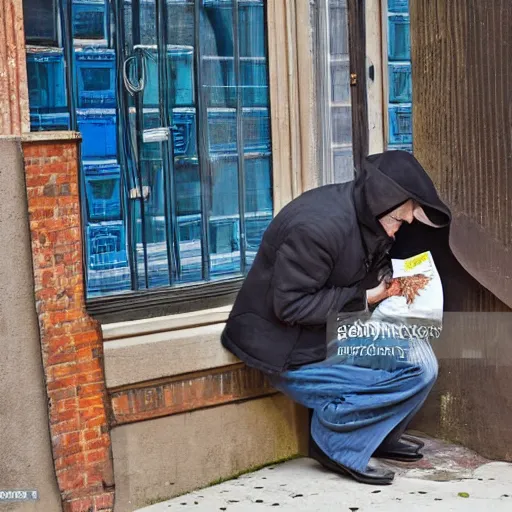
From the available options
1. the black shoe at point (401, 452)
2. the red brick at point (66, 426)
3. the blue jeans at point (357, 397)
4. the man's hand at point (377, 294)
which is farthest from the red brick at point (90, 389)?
the black shoe at point (401, 452)

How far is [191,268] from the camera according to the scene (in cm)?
572

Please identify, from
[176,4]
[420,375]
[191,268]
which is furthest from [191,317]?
[176,4]

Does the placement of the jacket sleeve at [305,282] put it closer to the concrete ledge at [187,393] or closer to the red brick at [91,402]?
the concrete ledge at [187,393]

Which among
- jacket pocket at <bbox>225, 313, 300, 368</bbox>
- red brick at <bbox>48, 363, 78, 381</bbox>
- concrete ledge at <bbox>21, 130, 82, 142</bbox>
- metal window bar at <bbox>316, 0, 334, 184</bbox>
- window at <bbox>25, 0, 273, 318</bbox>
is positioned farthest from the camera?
metal window bar at <bbox>316, 0, 334, 184</bbox>

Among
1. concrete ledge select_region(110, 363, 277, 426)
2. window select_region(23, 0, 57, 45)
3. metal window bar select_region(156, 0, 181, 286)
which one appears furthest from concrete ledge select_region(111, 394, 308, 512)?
window select_region(23, 0, 57, 45)

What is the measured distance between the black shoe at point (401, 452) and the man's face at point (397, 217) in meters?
1.15

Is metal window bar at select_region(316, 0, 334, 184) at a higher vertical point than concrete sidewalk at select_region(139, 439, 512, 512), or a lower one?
higher

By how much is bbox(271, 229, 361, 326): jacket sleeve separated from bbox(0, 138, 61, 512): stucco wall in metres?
1.13

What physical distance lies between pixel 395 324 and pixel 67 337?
1629 millimetres

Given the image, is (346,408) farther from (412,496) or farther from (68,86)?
(68,86)

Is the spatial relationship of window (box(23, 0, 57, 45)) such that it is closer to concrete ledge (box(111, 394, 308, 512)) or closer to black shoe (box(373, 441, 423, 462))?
concrete ledge (box(111, 394, 308, 512))

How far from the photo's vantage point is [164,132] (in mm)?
5562

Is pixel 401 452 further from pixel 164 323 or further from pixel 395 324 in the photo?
pixel 164 323

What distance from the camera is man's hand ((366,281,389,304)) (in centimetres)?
543
